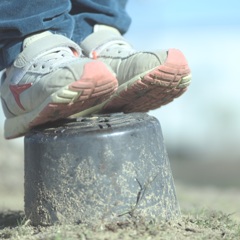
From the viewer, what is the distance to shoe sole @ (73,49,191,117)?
8.61 feet

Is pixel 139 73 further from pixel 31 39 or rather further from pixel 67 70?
pixel 31 39

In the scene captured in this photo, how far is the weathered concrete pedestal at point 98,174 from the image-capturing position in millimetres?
2498

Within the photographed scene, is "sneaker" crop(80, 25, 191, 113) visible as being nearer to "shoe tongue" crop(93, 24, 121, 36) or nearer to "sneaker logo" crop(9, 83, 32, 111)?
"shoe tongue" crop(93, 24, 121, 36)

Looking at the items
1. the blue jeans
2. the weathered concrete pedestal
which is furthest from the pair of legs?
the weathered concrete pedestal

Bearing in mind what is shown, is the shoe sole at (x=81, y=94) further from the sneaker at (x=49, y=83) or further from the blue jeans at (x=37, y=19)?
the blue jeans at (x=37, y=19)

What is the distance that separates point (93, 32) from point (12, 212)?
1.05m

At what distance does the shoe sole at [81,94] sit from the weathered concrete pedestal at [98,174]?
0.08m

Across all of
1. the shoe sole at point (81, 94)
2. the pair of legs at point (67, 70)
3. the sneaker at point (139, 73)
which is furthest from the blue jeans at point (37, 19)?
the shoe sole at point (81, 94)

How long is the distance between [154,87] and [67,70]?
388 millimetres

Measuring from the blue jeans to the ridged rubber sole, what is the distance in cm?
38

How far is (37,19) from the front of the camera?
8.96 feet

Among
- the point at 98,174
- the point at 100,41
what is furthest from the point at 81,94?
the point at 100,41

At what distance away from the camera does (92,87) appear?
95.7 inches

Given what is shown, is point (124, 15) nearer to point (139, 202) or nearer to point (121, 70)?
point (121, 70)
